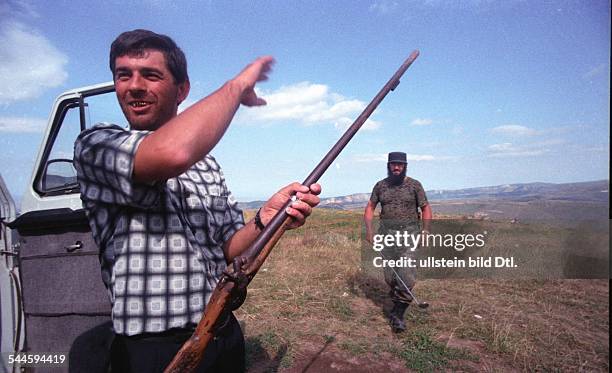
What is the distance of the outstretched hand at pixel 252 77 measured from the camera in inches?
45.7

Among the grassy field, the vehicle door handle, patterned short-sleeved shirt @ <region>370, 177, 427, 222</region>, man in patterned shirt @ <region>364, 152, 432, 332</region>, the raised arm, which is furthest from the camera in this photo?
patterned short-sleeved shirt @ <region>370, 177, 427, 222</region>

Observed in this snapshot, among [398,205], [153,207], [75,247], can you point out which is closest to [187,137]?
[153,207]

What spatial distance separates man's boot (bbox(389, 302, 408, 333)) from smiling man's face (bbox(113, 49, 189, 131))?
16.3 ft

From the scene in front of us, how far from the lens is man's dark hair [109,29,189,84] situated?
137cm

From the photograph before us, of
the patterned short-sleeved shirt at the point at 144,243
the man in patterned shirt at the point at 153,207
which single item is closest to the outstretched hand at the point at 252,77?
the man in patterned shirt at the point at 153,207

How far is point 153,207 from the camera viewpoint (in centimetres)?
133

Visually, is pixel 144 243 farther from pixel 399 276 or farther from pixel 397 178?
pixel 397 178

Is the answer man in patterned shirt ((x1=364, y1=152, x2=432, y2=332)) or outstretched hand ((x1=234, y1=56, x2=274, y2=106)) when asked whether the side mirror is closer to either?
outstretched hand ((x1=234, y1=56, x2=274, y2=106))

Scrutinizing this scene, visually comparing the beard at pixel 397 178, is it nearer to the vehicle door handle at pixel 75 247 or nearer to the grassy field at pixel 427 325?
the grassy field at pixel 427 325

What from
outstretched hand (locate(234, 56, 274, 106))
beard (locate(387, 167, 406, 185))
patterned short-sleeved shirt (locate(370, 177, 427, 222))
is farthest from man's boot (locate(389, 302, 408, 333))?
outstretched hand (locate(234, 56, 274, 106))

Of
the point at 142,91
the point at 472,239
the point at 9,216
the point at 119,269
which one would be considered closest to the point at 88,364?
the point at 9,216

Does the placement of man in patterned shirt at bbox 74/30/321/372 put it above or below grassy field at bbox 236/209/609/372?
above

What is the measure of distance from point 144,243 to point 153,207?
5.7 inches

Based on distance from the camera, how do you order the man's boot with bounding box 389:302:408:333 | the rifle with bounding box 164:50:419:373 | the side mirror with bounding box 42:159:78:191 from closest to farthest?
the rifle with bounding box 164:50:419:373
the side mirror with bounding box 42:159:78:191
the man's boot with bounding box 389:302:408:333
